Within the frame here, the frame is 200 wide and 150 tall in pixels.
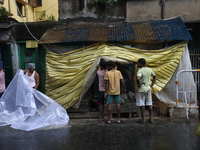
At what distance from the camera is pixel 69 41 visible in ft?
24.1

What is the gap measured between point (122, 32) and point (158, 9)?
5.82 ft

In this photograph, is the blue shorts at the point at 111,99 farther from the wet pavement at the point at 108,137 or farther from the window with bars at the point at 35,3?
the window with bars at the point at 35,3

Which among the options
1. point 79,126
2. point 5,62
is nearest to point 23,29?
point 5,62

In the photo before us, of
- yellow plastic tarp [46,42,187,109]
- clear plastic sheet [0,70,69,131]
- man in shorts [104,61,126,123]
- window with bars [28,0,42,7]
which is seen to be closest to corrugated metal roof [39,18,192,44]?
yellow plastic tarp [46,42,187,109]

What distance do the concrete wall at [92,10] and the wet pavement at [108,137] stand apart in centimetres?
378

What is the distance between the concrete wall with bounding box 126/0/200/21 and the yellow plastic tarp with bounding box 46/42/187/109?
5.37 ft

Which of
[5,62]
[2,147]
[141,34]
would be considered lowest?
[2,147]

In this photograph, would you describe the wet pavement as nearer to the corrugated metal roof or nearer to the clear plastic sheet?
the clear plastic sheet

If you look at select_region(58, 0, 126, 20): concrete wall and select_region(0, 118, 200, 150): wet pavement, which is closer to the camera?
select_region(0, 118, 200, 150): wet pavement

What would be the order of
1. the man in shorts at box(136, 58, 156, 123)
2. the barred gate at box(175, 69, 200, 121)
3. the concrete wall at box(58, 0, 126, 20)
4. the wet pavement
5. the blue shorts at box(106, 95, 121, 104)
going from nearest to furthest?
the wet pavement, the man in shorts at box(136, 58, 156, 123), the blue shorts at box(106, 95, 121, 104), the barred gate at box(175, 69, 200, 121), the concrete wall at box(58, 0, 126, 20)

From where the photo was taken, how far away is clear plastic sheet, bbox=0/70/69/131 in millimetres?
6590

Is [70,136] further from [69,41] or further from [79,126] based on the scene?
[69,41]

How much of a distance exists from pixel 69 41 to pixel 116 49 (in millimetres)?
1352

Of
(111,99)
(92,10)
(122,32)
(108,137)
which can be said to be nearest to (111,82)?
(111,99)
